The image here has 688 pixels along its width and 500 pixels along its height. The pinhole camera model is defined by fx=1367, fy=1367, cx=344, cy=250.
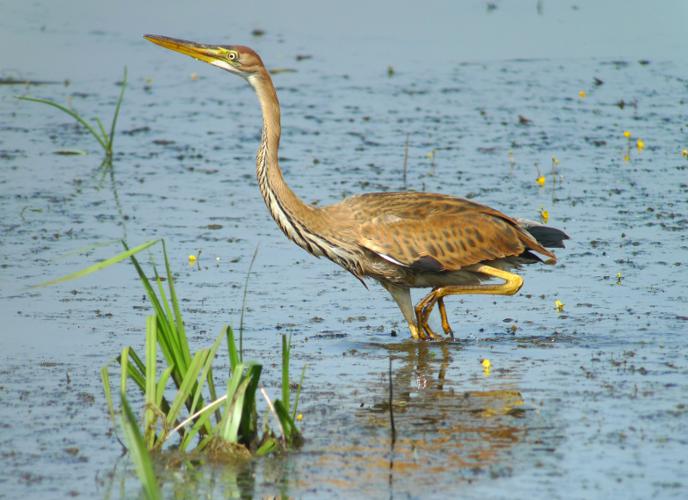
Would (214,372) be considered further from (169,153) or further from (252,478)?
(169,153)

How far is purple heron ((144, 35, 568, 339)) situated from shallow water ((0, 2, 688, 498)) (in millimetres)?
351

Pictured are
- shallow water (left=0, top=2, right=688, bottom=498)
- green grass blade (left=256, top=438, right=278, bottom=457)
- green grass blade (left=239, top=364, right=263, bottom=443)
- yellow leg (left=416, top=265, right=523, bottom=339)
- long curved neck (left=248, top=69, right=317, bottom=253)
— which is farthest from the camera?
yellow leg (left=416, top=265, right=523, bottom=339)

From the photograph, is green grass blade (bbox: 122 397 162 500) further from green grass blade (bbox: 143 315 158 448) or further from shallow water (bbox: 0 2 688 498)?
green grass blade (bbox: 143 315 158 448)

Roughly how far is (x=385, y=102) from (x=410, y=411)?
28.1 feet

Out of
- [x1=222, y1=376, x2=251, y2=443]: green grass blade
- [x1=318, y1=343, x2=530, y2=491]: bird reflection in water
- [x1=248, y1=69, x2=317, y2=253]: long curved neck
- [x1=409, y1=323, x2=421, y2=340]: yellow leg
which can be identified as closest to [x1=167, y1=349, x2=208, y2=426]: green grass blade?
[x1=222, y1=376, x2=251, y2=443]: green grass blade

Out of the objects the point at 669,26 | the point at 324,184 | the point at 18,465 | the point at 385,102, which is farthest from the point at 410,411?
the point at 669,26

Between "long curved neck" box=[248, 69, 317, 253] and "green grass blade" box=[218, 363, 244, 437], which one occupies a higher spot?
"long curved neck" box=[248, 69, 317, 253]

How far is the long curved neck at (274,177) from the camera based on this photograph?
8.44 meters

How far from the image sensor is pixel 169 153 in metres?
13.2

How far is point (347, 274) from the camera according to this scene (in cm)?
1026

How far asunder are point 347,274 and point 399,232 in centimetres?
177

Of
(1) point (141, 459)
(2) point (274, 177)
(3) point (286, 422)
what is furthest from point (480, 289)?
(1) point (141, 459)

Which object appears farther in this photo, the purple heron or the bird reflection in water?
A: the purple heron

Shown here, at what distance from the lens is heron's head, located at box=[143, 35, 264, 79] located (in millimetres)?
8523
